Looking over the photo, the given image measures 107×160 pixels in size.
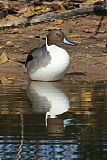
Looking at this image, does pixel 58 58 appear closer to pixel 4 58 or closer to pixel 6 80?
pixel 6 80

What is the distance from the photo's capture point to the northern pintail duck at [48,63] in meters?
12.8

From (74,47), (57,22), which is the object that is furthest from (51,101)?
(57,22)

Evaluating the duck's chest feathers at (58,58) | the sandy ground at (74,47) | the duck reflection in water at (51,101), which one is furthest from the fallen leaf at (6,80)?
the duck's chest feathers at (58,58)

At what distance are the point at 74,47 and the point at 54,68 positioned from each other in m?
3.75

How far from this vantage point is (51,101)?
1054cm

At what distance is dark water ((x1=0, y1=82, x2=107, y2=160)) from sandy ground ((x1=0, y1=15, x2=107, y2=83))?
1.39 meters

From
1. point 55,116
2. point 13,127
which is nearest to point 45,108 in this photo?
point 55,116

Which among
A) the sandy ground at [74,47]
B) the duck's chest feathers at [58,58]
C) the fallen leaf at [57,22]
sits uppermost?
the duck's chest feathers at [58,58]

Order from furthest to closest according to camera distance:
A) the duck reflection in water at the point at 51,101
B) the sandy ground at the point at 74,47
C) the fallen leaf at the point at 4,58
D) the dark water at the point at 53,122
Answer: the fallen leaf at the point at 4,58 < the sandy ground at the point at 74,47 < the duck reflection in water at the point at 51,101 < the dark water at the point at 53,122

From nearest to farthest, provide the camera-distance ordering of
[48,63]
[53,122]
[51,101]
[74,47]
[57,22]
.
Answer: [53,122] → [51,101] → [48,63] → [74,47] → [57,22]

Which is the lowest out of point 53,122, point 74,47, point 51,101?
point 74,47

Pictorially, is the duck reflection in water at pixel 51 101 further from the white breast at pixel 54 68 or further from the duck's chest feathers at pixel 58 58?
the duck's chest feathers at pixel 58 58

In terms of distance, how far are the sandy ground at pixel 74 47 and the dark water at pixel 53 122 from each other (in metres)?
1.39

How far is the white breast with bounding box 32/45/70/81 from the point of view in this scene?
1277 centimetres
